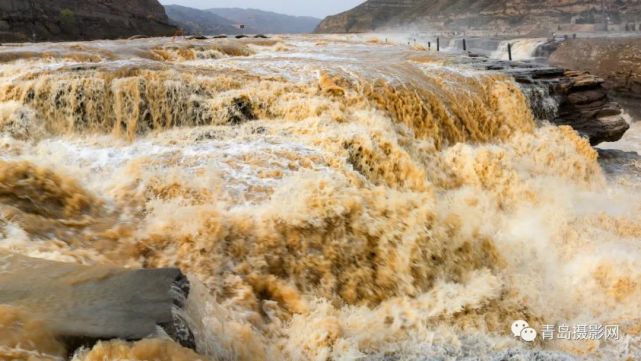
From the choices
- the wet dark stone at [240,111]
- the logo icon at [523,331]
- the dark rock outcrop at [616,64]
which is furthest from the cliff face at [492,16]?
the logo icon at [523,331]

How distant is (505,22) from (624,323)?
264 feet

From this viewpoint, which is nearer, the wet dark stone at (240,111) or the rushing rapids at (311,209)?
the rushing rapids at (311,209)

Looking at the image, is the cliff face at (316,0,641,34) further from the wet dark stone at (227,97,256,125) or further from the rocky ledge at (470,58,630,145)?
the wet dark stone at (227,97,256,125)

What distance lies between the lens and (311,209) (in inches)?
192

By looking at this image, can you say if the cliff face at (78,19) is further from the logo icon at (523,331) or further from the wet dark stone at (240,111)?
the logo icon at (523,331)

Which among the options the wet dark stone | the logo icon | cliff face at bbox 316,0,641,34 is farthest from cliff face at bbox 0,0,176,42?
cliff face at bbox 316,0,641,34

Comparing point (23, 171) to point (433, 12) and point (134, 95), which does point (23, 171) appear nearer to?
point (134, 95)

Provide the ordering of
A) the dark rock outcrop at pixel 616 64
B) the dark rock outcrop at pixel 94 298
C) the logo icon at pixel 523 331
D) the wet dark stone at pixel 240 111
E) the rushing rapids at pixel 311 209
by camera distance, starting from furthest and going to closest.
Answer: the dark rock outcrop at pixel 616 64, the wet dark stone at pixel 240 111, the logo icon at pixel 523 331, the rushing rapids at pixel 311 209, the dark rock outcrop at pixel 94 298

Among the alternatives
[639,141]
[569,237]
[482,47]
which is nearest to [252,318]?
[569,237]

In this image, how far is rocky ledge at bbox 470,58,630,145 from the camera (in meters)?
10.1

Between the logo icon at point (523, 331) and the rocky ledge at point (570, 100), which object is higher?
the rocky ledge at point (570, 100)

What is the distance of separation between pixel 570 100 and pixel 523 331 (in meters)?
7.77

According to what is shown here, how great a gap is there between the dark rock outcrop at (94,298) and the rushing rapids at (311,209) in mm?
106

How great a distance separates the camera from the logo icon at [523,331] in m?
4.43
